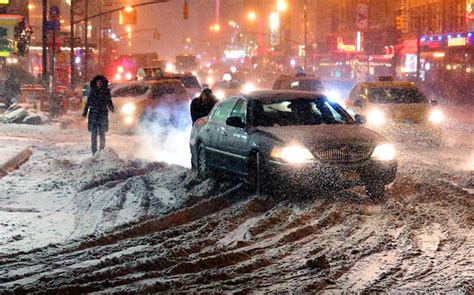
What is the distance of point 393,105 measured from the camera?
19375 mm

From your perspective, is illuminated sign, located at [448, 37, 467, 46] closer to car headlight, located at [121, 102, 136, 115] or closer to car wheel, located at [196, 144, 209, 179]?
car headlight, located at [121, 102, 136, 115]

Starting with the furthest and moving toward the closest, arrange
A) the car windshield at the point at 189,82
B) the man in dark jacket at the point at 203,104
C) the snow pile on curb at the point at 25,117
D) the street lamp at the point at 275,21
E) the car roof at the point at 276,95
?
the street lamp at the point at 275,21 → the car windshield at the point at 189,82 → the snow pile on curb at the point at 25,117 → the man in dark jacket at the point at 203,104 → the car roof at the point at 276,95

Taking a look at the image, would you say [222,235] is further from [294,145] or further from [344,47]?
[344,47]

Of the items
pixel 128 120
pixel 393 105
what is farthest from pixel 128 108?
pixel 393 105

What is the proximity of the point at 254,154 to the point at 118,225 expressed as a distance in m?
2.57

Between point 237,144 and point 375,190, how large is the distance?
214 centimetres

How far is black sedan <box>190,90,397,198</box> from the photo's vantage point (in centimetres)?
1025

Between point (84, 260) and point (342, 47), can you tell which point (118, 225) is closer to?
point (84, 260)

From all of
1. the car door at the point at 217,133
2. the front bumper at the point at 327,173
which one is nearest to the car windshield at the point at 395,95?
the car door at the point at 217,133

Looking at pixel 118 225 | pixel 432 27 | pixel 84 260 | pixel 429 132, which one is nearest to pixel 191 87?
pixel 429 132

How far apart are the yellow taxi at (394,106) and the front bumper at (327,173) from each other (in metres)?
8.96

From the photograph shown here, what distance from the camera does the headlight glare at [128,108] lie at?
23250 millimetres

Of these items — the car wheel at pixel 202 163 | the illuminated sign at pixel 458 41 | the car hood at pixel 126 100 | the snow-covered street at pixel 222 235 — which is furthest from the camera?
the illuminated sign at pixel 458 41

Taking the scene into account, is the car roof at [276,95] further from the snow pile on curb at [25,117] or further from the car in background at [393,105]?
the snow pile on curb at [25,117]
